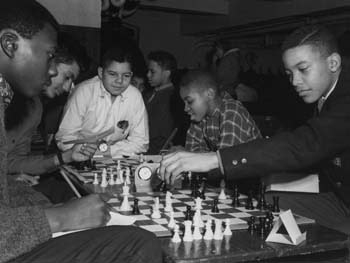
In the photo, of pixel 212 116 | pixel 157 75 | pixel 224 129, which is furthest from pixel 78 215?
pixel 157 75

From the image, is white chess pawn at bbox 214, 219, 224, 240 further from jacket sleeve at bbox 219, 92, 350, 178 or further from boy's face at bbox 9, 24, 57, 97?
boy's face at bbox 9, 24, 57, 97

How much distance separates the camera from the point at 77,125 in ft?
13.8

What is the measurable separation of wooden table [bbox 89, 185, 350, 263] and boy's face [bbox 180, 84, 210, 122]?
204 centimetres

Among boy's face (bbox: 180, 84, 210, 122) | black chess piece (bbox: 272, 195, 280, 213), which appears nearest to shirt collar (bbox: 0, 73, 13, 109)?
black chess piece (bbox: 272, 195, 280, 213)

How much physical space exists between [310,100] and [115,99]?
2.07m

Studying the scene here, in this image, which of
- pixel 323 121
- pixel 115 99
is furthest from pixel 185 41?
pixel 323 121

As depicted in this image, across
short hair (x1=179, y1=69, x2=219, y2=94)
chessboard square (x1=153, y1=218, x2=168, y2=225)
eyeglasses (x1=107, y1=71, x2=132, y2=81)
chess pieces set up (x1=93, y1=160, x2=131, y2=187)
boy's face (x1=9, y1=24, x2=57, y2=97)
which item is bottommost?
chessboard square (x1=153, y1=218, x2=168, y2=225)

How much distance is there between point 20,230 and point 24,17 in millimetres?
883

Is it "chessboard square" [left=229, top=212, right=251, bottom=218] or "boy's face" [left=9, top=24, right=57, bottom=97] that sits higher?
"boy's face" [left=9, top=24, right=57, bottom=97]

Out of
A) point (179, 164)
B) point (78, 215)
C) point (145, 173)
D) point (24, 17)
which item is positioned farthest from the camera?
point (145, 173)

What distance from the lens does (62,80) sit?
411 centimetres

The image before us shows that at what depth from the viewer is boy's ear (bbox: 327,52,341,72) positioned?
9.18 ft

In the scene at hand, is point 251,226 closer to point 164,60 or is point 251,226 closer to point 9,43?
point 9,43

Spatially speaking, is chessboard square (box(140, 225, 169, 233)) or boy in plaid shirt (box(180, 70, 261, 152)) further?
boy in plaid shirt (box(180, 70, 261, 152))
